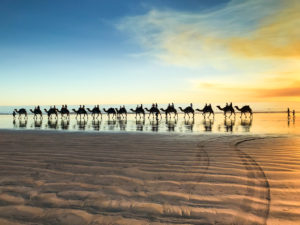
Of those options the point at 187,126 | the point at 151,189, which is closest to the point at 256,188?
the point at 151,189

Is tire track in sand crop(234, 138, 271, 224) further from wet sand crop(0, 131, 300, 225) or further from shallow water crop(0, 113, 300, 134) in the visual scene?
shallow water crop(0, 113, 300, 134)

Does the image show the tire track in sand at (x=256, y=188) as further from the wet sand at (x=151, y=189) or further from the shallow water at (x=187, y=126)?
the shallow water at (x=187, y=126)

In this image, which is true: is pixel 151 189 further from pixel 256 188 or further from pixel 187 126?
pixel 187 126

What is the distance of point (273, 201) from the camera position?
3193 millimetres

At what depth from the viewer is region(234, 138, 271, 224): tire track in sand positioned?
9.61 ft

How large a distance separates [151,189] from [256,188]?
5.08 feet

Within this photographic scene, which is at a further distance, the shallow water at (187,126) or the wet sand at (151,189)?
the shallow water at (187,126)

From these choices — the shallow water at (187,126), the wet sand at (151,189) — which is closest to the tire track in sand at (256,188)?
the wet sand at (151,189)

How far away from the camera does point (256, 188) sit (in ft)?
12.1

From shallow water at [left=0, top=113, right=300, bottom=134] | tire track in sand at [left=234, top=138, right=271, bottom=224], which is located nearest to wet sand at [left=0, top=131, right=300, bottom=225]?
tire track in sand at [left=234, top=138, right=271, bottom=224]

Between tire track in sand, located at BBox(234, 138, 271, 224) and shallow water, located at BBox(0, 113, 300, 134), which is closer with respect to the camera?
tire track in sand, located at BBox(234, 138, 271, 224)

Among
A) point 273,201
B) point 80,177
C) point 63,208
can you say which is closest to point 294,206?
point 273,201

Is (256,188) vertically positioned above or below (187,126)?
below

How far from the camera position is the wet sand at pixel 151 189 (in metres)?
2.84
